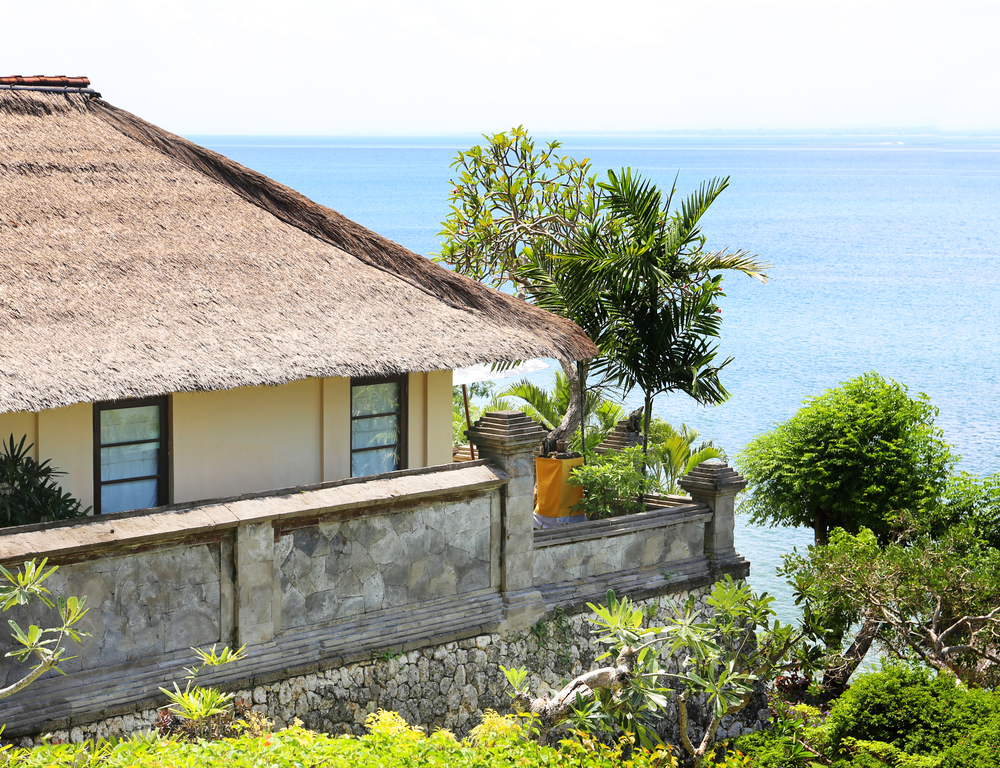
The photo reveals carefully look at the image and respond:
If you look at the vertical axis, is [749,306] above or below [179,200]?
below

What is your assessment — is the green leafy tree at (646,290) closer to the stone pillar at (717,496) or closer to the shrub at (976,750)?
the stone pillar at (717,496)

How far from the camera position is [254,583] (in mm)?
8422

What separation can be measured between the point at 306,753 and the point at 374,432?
602 cm

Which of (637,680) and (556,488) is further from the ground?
(556,488)

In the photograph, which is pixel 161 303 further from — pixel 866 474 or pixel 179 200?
pixel 866 474

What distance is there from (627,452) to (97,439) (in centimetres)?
554

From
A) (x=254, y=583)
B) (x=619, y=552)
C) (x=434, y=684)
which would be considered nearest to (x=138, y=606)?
(x=254, y=583)

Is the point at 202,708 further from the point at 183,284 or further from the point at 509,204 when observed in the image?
the point at 509,204

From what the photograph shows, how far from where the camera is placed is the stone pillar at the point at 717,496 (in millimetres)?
11461

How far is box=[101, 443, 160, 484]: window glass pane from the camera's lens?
1034cm

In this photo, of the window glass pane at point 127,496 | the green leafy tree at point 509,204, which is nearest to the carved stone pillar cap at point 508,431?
the window glass pane at point 127,496

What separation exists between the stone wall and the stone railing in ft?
0.34

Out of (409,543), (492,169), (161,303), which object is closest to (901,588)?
(409,543)

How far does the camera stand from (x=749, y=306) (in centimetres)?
6981
